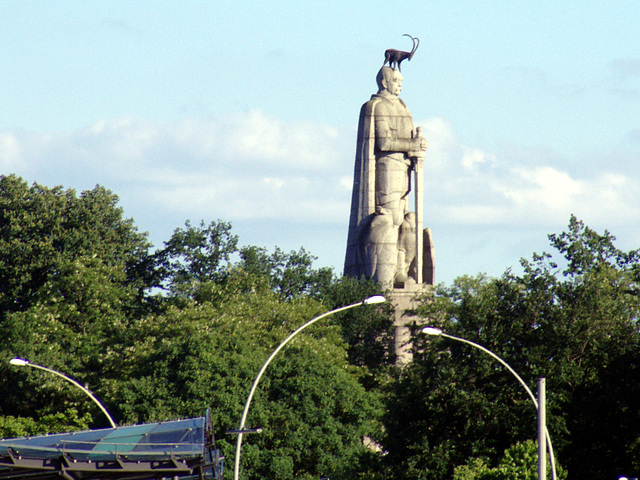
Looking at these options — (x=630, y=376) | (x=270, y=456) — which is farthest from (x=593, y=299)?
(x=270, y=456)

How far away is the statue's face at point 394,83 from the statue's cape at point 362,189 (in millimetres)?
1607

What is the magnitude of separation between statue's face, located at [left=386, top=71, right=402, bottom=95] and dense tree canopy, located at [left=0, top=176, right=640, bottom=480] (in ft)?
34.4

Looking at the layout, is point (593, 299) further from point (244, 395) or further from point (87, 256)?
point (87, 256)

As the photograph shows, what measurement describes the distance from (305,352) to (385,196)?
46.3 feet

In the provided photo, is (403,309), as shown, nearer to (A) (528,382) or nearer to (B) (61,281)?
(B) (61,281)

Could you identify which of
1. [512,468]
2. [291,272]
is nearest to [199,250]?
[291,272]

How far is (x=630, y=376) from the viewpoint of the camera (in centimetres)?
4269

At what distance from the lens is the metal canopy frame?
22.9 meters

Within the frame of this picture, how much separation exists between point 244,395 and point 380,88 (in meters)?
23.8

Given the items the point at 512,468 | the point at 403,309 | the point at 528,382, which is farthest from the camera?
the point at 403,309

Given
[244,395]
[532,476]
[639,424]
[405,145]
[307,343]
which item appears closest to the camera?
[532,476]

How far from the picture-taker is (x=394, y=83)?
2670 inches

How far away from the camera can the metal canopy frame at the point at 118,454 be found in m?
22.9

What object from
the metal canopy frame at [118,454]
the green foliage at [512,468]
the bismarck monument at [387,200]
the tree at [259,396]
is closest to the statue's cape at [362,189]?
the bismarck monument at [387,200]
